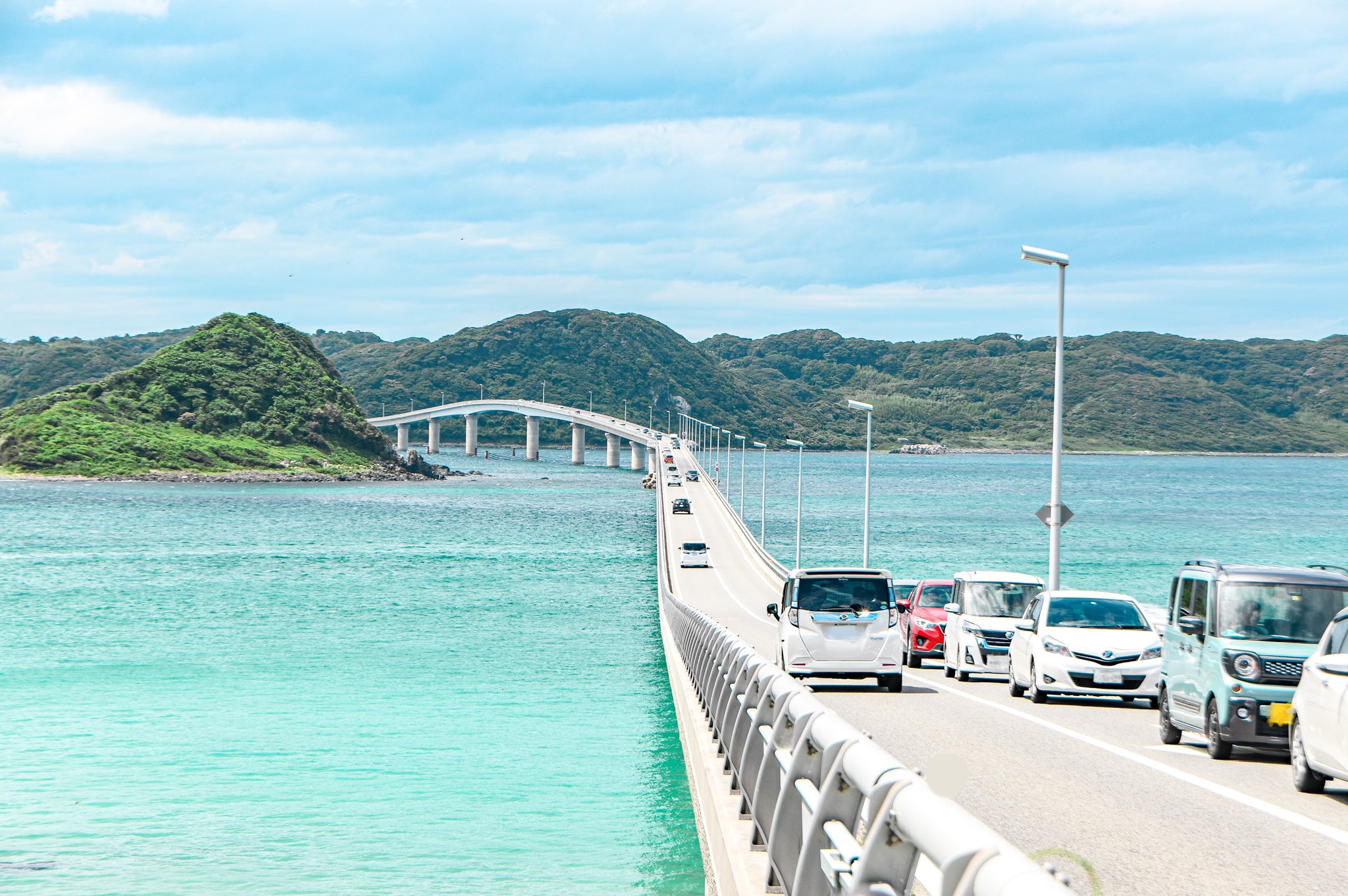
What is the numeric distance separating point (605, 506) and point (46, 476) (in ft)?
211

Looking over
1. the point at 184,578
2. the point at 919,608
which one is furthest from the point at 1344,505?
the point at 919,608

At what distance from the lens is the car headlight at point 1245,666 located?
507 inches

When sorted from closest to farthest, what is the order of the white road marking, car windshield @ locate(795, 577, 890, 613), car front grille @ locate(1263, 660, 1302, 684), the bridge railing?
the bridge railing, the white road marking, car front grille @ locate(1263, 660, 1302, 684), car windshield @ locate(795, 577, 890, 613)

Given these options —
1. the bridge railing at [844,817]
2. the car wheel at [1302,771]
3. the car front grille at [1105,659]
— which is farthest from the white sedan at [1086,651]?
the bridge railing at [844,817]

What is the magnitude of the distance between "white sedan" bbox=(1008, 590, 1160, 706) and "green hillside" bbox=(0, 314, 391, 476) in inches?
5913

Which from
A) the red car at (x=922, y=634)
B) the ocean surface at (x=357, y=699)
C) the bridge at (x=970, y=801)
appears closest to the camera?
the bridge at (x=970, y=801)

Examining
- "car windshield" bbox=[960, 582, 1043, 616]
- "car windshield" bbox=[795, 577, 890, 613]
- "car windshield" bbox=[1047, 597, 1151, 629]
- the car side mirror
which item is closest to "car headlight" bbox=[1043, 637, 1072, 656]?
"car windshield" bbox=[1047, 597, 1151, 629]

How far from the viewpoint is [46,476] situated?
495ft

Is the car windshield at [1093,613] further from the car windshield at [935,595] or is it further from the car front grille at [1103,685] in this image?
the car windshield at [935,595]

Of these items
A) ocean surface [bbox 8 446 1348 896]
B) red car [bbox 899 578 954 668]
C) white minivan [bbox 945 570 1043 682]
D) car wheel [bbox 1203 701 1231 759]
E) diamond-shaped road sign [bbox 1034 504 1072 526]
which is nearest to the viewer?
car wheel [bbox 1203 701 1231 759]

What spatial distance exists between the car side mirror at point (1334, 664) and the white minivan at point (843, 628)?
10761mm

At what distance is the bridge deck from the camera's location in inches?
325

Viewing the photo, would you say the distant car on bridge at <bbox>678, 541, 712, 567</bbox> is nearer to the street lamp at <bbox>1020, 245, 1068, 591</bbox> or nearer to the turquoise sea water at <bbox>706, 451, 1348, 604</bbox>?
the turquoise sea water at <bbox>706, 451, 1348, 604</bbox>

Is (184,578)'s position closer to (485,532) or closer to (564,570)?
(564,570)
